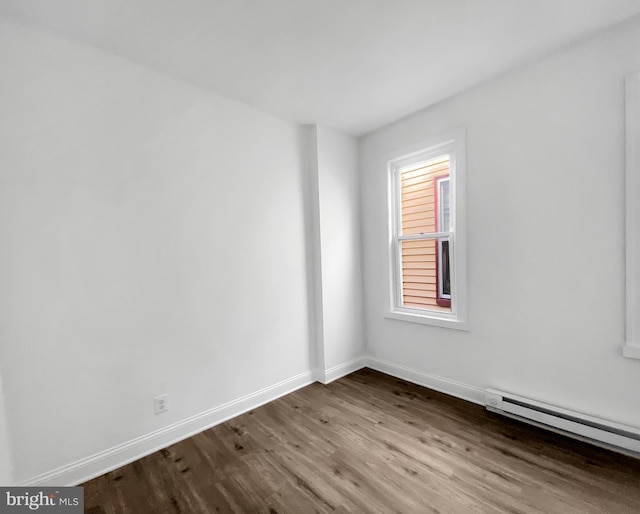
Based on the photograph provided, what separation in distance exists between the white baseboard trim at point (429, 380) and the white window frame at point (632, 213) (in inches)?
44.3

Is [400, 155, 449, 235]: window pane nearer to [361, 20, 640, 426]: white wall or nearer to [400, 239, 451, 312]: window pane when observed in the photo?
[400, 239, 451, 312]: window pane

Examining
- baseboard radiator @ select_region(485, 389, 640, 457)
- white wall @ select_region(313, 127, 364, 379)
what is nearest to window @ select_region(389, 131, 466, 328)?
white wall @ select_region(313, 127, 364, 379)

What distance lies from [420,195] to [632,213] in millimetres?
Result: 1588

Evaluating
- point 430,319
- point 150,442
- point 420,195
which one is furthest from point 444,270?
point 150,442

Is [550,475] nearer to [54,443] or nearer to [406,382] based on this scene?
[406,382]

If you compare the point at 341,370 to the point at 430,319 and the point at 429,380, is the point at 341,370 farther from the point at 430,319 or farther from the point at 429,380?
the point at 430,319

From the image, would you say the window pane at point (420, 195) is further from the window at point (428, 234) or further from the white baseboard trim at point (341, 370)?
the white baseboard trim at point (341, 370)

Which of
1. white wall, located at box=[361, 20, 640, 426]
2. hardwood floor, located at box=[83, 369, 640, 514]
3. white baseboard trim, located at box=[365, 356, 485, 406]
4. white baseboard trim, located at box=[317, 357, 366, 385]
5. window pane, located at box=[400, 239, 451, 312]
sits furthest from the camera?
white baseboard trim, located at box=[317, 357, 366, 385]

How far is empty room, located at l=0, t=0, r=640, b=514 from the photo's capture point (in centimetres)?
163

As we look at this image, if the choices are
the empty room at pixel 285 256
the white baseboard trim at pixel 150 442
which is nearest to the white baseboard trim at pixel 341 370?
the empty room at pixel 285 256

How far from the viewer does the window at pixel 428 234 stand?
2.62 metres

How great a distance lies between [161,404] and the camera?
210 centimetres

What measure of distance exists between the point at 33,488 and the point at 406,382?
2898 mm

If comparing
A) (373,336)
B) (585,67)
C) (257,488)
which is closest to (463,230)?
(585,67)
